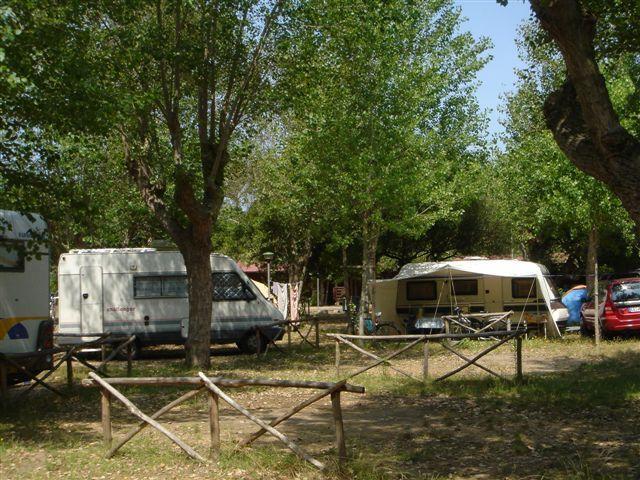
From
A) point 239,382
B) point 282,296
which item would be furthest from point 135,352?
point 239,382

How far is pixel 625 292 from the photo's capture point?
776 inches

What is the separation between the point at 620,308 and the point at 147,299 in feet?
38.2

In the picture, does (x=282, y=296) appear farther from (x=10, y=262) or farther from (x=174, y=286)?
(x=10, y=262)

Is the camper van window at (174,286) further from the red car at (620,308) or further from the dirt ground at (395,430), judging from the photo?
the red car at (620,308)

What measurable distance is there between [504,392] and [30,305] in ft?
24.1

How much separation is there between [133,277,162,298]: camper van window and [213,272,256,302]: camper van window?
1409mm

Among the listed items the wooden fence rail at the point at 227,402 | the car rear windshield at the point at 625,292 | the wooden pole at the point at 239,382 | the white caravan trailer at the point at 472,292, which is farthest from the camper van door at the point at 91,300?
the car rear windshield at the point at 625,292

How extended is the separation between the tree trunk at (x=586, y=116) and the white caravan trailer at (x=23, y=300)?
7.61 m

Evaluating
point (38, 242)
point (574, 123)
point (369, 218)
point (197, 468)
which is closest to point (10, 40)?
point (38, 242)

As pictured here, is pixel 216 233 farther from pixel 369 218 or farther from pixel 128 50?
pixel 128 50

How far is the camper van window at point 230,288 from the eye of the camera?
790 inches

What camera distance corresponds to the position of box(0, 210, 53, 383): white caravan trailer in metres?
11.9

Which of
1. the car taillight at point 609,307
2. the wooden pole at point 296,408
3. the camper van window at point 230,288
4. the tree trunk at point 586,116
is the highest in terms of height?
the tree trunk at point 586,116

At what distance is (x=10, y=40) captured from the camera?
8.21 m
